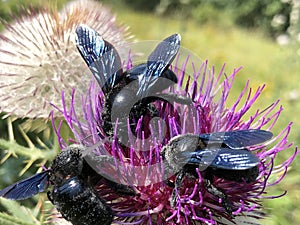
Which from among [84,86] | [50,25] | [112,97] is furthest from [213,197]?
[50,25]

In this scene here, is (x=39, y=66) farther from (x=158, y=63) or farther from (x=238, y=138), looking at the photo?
(x=238, y=138)

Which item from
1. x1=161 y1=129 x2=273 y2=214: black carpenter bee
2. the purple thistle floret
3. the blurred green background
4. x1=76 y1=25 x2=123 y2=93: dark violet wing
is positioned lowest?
the blurred green background

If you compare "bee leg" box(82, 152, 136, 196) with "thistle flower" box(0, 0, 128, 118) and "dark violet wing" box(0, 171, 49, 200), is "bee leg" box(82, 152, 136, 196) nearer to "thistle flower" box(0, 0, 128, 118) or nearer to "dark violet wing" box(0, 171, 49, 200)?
"dark violet wing" box(0, 171, 49, 200)

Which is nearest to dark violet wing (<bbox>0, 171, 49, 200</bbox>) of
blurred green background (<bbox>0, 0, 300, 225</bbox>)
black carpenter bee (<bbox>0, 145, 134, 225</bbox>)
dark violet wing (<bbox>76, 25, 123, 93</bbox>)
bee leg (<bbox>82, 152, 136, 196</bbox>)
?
black carpenter bee (<bbox>0, 145, 134, 225</bbox>)

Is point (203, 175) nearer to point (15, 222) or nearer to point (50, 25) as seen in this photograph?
point (15, 222)

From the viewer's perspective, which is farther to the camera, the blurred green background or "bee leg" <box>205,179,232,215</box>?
the blurred green background
